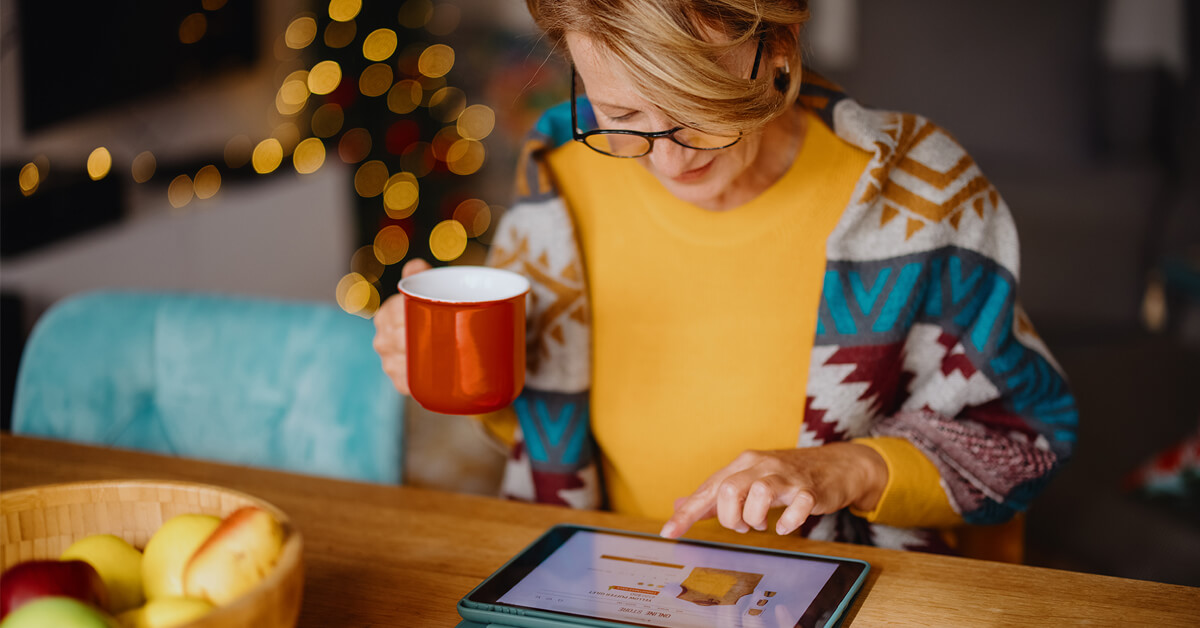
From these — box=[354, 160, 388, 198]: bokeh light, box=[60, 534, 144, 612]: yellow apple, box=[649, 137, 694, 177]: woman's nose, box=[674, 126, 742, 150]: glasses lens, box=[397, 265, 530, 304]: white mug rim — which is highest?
box=[674, 126, 742, 150]: glasses lens

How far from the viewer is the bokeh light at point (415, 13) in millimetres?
3393

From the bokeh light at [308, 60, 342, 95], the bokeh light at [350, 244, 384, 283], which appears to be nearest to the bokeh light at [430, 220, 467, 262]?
the bokeh light at [350, 244, 384, 283]

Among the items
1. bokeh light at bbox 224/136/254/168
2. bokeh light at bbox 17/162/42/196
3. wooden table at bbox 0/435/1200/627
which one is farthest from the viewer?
bokeh light at bbox 224/136/254/168

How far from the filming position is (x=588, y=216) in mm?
1202

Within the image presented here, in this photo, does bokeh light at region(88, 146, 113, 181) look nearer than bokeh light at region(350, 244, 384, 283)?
Yes

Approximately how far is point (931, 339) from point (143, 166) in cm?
209

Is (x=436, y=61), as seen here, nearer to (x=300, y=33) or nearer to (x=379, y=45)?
(x=379, y=45)

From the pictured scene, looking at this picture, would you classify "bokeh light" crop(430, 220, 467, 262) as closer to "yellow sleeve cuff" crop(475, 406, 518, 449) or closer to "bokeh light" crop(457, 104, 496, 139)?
"bokeh light" crop(457, 104, 496, 139)

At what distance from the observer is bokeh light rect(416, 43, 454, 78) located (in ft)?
11.5

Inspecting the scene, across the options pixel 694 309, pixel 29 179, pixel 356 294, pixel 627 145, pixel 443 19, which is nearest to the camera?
pixel 627 145

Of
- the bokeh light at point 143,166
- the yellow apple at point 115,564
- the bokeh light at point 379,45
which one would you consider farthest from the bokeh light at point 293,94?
the yellow apple at point 115,564

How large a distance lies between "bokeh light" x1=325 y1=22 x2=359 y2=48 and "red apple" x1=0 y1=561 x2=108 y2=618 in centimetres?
283

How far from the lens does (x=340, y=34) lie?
10.4 ft

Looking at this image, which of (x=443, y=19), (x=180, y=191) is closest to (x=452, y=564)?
(x=180, y=191)
